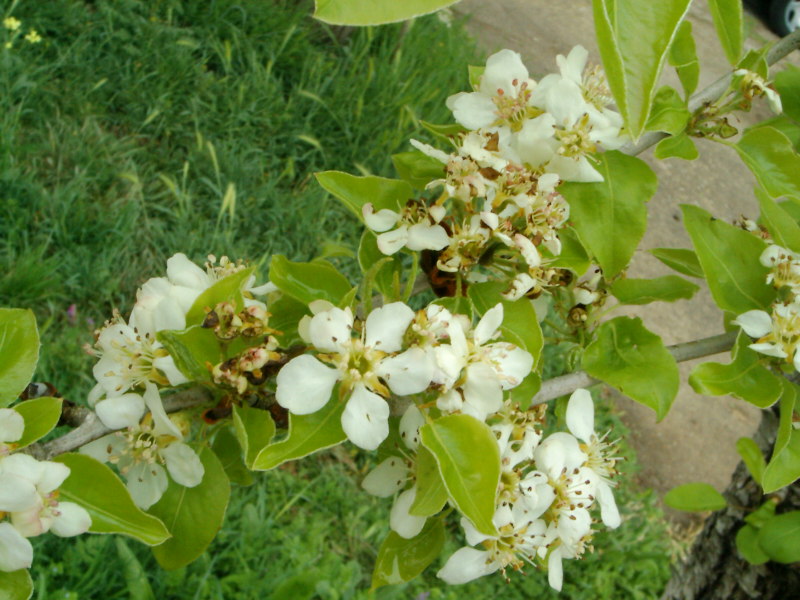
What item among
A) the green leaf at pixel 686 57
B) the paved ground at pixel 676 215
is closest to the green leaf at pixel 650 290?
the green leaf at pixel 686 57

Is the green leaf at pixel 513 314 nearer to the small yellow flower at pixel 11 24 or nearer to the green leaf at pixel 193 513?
the green leaf at pixel 193 513

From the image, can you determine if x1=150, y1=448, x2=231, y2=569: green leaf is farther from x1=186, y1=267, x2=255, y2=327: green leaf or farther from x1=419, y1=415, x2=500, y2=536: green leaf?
x1=419, y1=415, x2=500, y2=536: green leaf

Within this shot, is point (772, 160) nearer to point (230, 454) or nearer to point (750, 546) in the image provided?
point (230, 454)

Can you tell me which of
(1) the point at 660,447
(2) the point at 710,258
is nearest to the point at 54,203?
(2) the point at 710,258

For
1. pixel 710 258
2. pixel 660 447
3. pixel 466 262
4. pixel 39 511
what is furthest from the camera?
pixel 660 447

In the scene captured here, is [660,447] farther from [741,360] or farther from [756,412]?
[741,360]

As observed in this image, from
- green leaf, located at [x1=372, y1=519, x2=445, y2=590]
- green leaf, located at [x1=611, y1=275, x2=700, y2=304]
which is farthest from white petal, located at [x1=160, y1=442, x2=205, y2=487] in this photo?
green leaf, located at [x1=611, y1=275, x2=700, y2=304]
